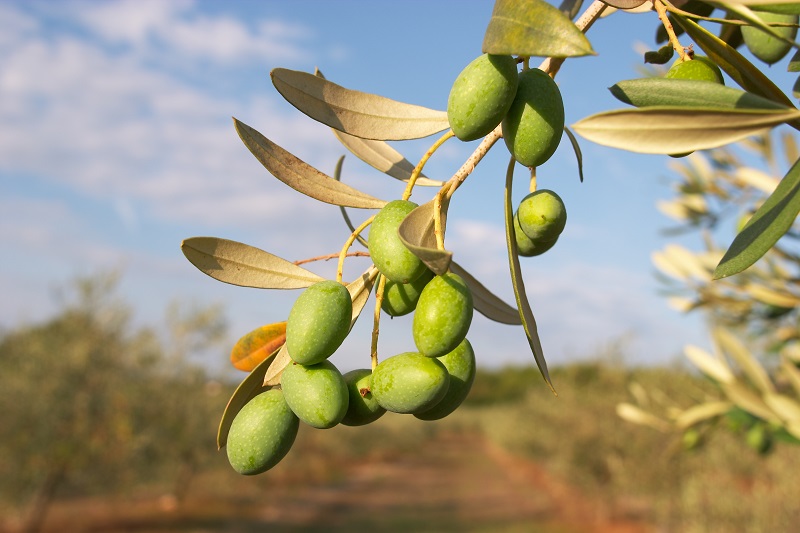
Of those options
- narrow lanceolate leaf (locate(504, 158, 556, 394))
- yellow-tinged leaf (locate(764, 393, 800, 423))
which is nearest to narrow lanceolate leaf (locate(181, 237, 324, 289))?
narrow lanceolate leaf (locate(504, 158, 556, 394))

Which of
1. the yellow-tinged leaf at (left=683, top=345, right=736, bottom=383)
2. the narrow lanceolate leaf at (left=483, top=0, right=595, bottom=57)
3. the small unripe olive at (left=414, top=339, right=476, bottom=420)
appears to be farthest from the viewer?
the yellow-tinged leaf at (left=683, top=345, right=736, bottom=383)

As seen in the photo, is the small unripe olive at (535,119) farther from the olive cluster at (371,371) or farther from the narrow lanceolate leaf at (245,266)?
the narrow lanceolate leaf at (245,266)

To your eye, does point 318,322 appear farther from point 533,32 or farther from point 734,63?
point 734,63

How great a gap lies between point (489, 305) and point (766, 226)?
334 mm

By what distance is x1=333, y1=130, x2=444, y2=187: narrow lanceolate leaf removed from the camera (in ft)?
2.84

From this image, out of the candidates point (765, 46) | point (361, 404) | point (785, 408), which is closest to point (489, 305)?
point (361, 404)

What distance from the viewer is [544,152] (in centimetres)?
63

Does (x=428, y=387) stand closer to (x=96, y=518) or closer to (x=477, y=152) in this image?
(x=477, y=152)

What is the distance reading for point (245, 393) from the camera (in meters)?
0.73

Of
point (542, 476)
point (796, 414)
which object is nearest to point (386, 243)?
point (796, 414)

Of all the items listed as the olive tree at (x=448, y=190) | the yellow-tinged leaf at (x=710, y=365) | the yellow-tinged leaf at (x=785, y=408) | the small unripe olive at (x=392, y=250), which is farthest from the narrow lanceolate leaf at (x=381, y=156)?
the yellow-tinged leaf at (x=710, y=365)

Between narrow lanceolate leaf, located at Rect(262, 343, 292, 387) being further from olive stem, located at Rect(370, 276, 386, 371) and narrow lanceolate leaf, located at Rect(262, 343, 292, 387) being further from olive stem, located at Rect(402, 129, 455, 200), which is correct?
olive stem, located at Rect(402, 129, 455, 200)

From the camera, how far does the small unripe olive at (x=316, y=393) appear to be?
656 mm

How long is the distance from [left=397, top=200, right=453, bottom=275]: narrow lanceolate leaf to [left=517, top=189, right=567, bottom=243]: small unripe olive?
0.11 metres
